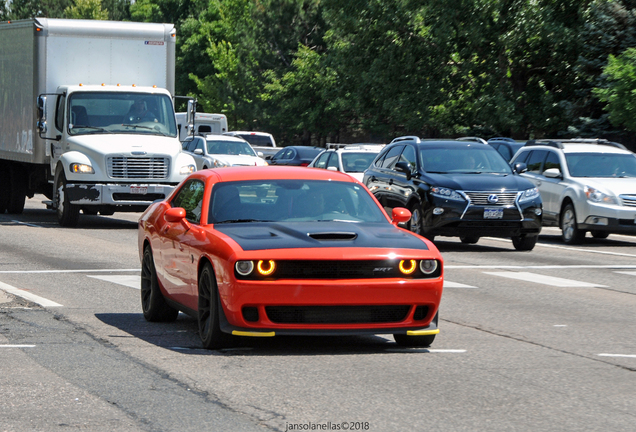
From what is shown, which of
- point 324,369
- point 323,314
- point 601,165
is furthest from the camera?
point 601,165

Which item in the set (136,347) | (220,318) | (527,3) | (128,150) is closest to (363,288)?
(220,318)

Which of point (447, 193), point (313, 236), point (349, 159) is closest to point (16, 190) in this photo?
point (349, 159)

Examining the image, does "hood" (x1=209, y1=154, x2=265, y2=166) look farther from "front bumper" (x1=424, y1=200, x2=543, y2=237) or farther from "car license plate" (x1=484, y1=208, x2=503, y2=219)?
"car license plate" (x1=484, y1=208, x2=503, y2=219)

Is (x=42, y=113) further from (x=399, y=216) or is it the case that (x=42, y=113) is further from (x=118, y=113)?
(x=399, y=216)

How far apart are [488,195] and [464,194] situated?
0.38 metres

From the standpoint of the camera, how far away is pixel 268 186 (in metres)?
8.80

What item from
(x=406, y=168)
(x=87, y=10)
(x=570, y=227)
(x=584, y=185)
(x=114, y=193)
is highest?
(x=87, y=10)

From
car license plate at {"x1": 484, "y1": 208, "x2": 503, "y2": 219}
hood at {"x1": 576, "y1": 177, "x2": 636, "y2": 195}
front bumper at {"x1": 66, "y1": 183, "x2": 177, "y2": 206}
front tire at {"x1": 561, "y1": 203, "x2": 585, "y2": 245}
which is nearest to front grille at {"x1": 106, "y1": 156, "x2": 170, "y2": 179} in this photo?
front bumper at {"x1": 66, "y1": 183, "x2": 177, "y2": 206}

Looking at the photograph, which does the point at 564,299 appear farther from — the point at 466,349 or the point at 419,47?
the point at 419,47

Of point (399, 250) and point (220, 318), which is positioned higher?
point (399, 250)

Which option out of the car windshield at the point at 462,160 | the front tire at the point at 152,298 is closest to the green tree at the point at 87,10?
the car windshield at the point at 462,160

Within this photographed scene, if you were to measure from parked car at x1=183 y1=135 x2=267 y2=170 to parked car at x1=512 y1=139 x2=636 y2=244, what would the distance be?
11263mm

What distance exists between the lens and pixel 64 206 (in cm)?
2144

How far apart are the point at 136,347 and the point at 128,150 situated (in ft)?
43.8
